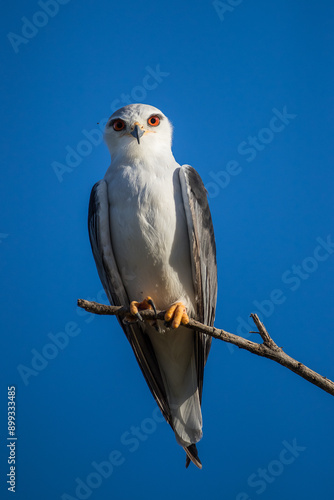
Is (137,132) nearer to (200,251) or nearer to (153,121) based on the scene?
(153,121)

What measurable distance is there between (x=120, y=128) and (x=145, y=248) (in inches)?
50.4

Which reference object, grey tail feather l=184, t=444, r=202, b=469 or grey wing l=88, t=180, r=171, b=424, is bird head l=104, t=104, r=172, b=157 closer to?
grey wing l=88, t=180, r=171, b=424

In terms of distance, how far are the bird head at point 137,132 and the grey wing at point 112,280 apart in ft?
1.43

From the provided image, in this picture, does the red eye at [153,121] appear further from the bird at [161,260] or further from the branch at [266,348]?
the branch at [266,348]

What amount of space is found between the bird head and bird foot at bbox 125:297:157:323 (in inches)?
48.8

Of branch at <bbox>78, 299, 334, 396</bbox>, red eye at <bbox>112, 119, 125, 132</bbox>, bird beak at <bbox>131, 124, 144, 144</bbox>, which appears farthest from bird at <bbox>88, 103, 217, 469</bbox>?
branch at <bbox>78, 299, 334, 396</bbox>

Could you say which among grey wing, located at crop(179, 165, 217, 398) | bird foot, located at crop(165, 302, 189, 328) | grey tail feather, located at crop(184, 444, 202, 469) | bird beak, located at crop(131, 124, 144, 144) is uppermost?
bird beak, located at crop(131, 124, 144, 144)

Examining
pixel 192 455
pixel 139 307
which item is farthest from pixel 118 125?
pixel 192 455

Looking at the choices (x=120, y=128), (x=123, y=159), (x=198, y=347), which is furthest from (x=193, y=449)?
(x=120, y=128)

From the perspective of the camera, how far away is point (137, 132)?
14.1 feet

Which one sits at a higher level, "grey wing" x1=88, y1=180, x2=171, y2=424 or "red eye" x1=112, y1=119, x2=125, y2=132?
"red eye" x1=112, y1=119, x2=125, y2=132

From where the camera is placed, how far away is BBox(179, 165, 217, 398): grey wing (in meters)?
3.98

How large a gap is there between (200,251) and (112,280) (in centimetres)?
77

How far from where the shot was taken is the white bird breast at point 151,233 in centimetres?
389
